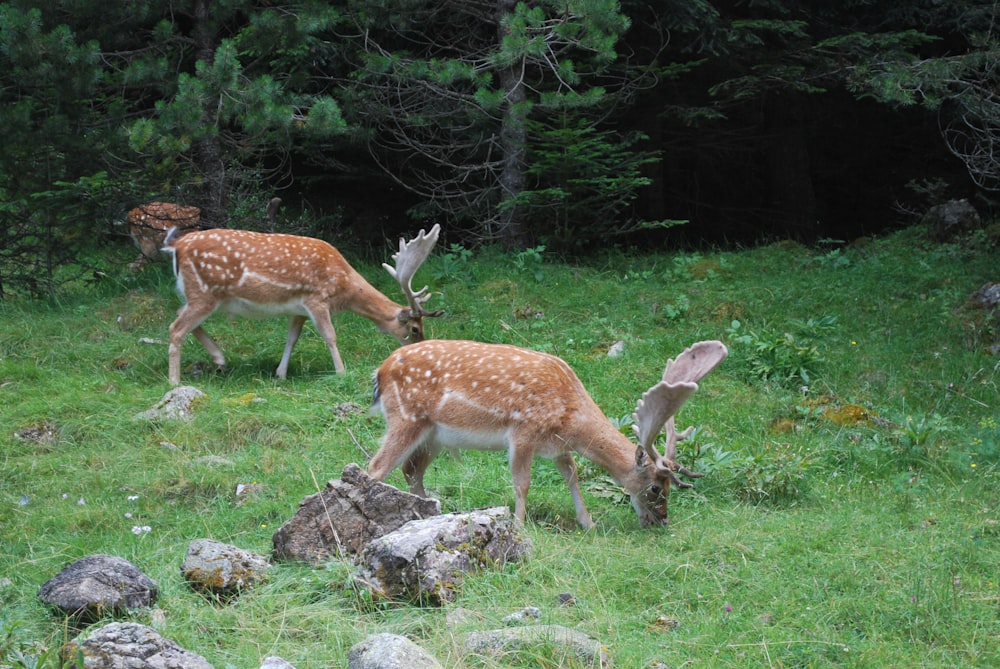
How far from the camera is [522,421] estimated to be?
7.05 meters

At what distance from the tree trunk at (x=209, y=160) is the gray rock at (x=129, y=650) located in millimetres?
9167

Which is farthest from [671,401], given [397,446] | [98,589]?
[98,589]

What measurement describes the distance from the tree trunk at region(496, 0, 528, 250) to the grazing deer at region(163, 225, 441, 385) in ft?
10.4

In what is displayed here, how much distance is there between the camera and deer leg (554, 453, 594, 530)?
278 inches

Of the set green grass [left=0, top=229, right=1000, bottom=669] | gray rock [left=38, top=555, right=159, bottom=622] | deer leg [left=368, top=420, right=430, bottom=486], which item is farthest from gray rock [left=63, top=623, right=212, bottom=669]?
deer leg [left=368, top=420, right=430, bottom=486]

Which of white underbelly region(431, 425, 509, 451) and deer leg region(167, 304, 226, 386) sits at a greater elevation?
white underbelly region(431, 425, 509, 451)

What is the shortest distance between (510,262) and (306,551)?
7.83 metres

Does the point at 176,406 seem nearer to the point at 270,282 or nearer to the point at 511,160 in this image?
the point at 270,282

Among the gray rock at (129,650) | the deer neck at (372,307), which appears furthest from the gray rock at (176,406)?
the gray rock at (129,650)

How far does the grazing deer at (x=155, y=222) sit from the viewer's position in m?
13.6

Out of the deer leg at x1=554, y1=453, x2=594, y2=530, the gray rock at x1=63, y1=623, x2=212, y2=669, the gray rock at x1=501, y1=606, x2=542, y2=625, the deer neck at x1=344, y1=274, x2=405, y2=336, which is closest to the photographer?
the gray rock at x1=63, y1=623, x2=212, y2=669

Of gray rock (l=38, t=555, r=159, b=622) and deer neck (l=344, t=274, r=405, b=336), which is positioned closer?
gray rock (l=38, t=555, r=159, b=622)

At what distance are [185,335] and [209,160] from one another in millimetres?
3510

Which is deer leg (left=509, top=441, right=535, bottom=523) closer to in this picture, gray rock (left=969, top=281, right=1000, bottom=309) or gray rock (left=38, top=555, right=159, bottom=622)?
gray rock (left=38, top=555, right=159, bottom=622)
